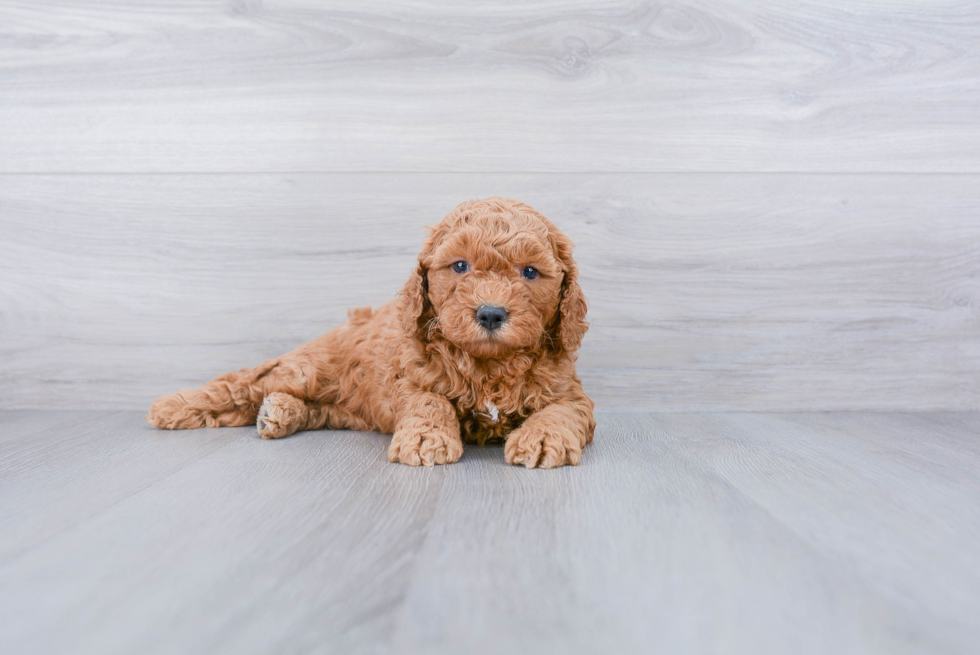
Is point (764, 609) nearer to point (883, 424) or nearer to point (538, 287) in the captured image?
point (538, 287)

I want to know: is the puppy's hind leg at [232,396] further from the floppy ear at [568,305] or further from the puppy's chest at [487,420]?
the floppy ear at [568,305]

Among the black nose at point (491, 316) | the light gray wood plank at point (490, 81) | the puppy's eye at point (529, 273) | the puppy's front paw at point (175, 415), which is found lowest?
the puppy's front paw at point (175, 415)

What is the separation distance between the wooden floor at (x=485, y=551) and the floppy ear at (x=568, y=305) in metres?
0.36

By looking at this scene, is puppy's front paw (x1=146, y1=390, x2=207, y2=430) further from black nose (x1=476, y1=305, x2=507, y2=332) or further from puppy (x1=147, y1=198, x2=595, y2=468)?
black nose (x1=476, y1=305, x2=507, y2=332)

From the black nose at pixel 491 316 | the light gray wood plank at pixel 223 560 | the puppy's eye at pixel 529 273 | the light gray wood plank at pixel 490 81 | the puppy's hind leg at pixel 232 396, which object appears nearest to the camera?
the light gray wood plank at pixel 223 560

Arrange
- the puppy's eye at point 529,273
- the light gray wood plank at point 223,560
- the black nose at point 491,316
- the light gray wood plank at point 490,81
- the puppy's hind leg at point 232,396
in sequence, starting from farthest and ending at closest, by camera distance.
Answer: the light gray wood plank at point 490,81 → the puppy's hind leg at point 232,396 → the puppy's eye at point 529,273 → the black nose at point 491,316 → the light gray wood plank at point 223,560

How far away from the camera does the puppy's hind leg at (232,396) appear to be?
2.13 meters

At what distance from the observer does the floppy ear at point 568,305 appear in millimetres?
1837

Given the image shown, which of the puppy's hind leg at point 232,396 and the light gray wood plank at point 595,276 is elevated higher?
the light gray wood plank at point 595,276

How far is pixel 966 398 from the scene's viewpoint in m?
2.62

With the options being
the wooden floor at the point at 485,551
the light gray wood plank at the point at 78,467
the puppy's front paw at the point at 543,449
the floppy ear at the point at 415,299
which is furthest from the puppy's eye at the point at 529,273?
the light gray wood plank at the point at 78,467

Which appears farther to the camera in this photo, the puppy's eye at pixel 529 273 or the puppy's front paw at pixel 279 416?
the puppy's front paw at pixel 279 416

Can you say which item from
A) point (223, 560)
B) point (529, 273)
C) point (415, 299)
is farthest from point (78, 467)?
point (529, 273)

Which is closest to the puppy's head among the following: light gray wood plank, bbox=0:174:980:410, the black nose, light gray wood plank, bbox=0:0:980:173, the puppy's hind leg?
the black nose
